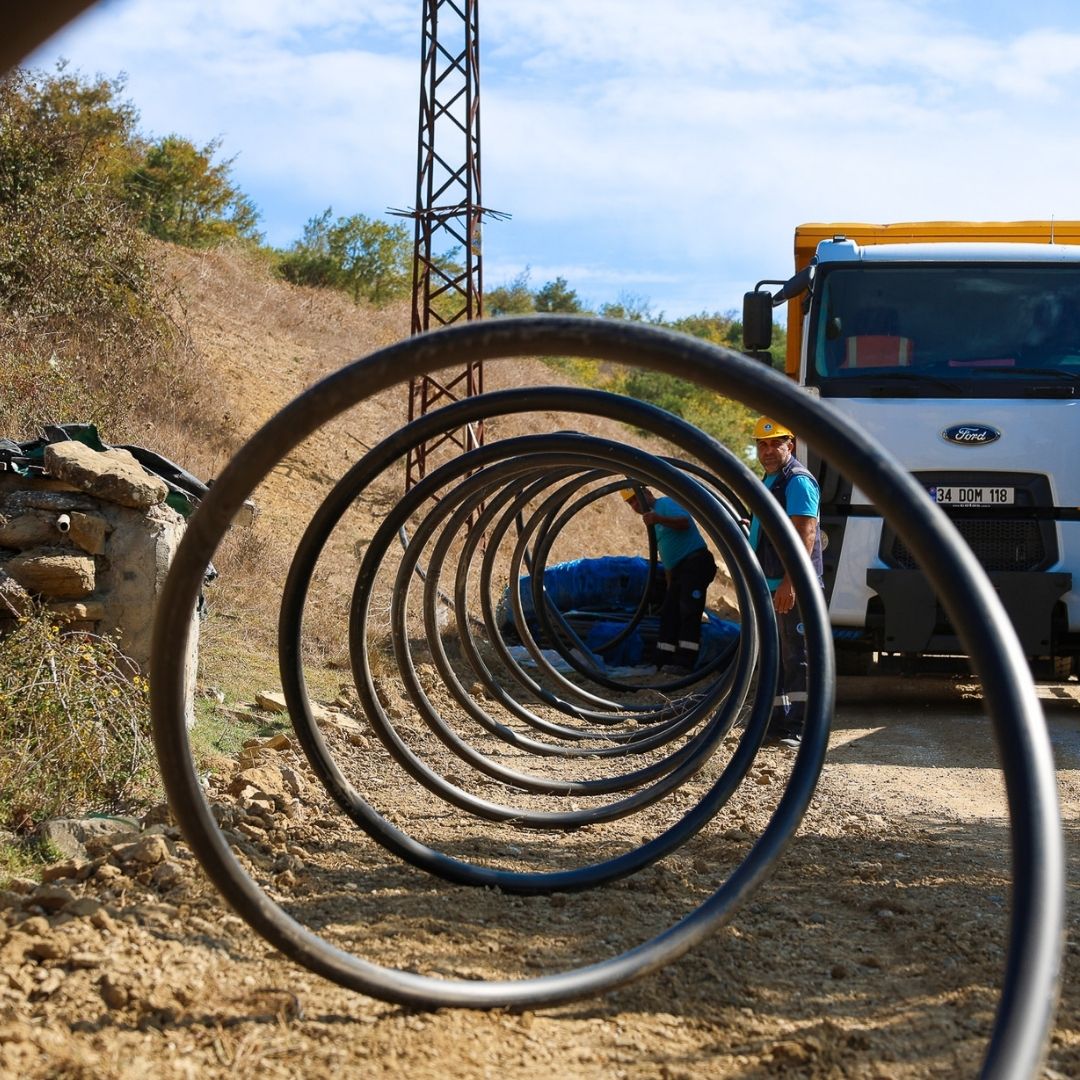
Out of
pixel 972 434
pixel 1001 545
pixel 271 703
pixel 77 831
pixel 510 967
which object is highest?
pixel 972 434

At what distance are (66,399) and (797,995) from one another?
366 inches

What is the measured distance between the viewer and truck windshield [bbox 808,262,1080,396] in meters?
7.89

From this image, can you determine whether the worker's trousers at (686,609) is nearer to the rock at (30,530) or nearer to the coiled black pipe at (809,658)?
the rock at (30,530)

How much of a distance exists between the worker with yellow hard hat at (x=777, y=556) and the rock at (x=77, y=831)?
3.71 metres

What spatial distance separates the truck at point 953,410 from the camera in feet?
25.3

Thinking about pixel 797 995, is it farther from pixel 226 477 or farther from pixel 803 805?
pixel 226 477

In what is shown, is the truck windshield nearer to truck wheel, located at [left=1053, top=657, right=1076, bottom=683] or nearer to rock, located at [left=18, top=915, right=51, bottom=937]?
truck wheel, located at [left=1053, top=657, right=1076, bottom=683]

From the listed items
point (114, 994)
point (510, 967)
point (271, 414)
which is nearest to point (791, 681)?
point (510, 967)

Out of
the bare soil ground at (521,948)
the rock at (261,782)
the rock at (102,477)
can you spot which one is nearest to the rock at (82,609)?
the rock at (102,477)

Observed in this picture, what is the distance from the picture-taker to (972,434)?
25.3 feet

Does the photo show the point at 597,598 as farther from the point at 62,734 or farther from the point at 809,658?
the point at 809,658

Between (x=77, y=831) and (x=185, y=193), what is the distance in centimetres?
2819

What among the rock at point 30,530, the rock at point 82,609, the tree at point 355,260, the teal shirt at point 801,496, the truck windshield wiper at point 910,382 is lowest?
the rock at point 82,609

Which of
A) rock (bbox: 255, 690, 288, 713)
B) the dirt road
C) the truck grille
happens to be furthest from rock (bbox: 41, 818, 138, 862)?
the truck grille
